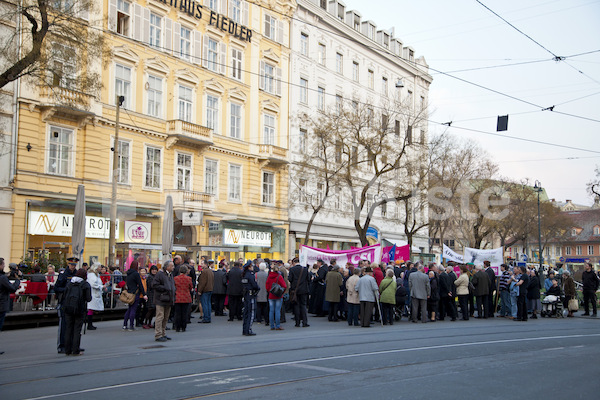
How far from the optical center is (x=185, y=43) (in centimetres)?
3659

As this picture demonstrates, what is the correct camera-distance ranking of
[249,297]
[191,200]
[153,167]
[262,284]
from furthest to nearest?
[191,200] < [153,167] < [262,284] < [249,297]

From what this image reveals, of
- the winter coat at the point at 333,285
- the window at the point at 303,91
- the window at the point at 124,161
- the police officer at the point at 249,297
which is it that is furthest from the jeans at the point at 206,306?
the window at the point at 303,91

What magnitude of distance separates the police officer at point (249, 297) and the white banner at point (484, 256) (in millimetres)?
12501

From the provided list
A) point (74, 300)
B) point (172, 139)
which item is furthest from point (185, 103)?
point (74, 300)

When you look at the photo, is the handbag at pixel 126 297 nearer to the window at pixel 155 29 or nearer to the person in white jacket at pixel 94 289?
the person in white jacket at pixel 94 289

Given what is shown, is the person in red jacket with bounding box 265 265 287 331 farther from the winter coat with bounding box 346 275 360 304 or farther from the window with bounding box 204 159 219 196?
the window with bounding box 204 159 219 196

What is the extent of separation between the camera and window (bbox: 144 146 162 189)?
112 ft

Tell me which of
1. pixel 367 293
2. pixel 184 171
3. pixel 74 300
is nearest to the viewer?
pixel 74 300

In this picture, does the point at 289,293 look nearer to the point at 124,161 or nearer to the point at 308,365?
the point at 308,365

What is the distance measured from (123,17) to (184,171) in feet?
30.0

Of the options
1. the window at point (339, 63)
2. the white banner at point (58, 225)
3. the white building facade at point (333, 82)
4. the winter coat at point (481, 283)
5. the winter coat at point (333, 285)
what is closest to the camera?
the winter coat at point (333, 285)

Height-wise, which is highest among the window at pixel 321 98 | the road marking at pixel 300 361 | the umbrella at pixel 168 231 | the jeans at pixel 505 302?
the window at pixel 321 98

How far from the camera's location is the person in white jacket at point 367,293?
704 inches

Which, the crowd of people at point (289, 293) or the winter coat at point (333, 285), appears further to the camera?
the winter coat at point (333, 285)
